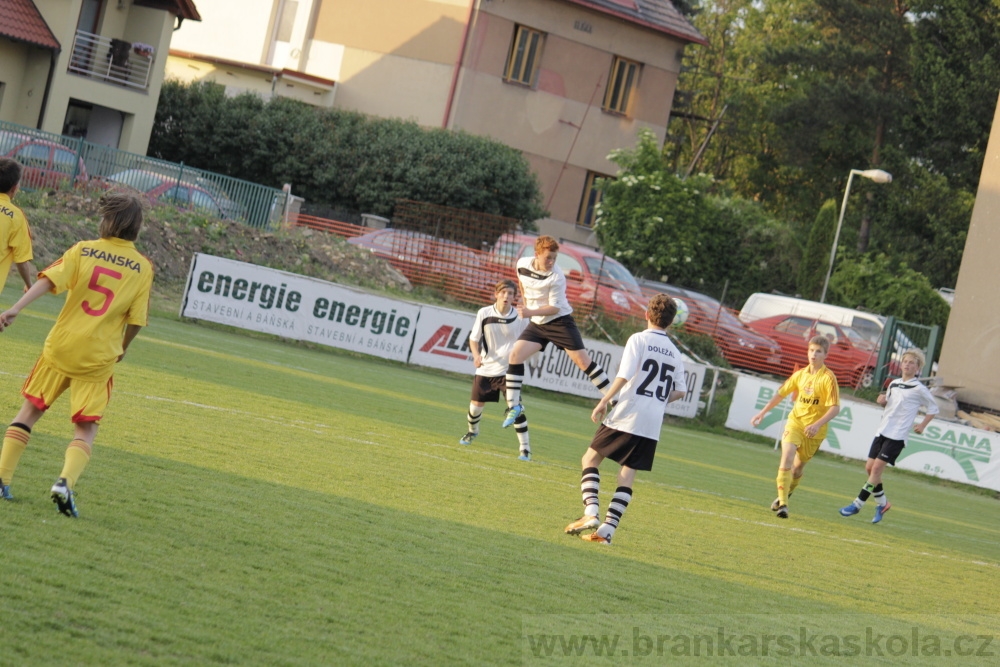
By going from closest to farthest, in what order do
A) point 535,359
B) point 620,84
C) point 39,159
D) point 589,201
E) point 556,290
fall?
point 556,290, point 535,359, point 39,159, point 620,84, point 589,201

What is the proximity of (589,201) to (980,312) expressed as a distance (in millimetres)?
17325

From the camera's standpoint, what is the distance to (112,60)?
3609 centimetres

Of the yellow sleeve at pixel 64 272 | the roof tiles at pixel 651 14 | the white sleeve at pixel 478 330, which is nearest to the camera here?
the yellow sleeve at pixel 64 272

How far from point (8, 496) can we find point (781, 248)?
38.5 meters

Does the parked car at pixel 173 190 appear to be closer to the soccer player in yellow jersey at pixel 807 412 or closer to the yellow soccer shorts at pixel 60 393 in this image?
the soccer player in yellow jersey at pixel 807 412

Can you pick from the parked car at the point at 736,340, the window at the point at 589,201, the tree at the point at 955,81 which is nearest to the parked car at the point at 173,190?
the parked car at the point at 736,340

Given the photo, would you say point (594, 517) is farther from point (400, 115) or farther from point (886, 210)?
point (886, 210)

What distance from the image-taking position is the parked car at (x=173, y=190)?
26422 mm

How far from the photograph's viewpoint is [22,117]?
1355 inches

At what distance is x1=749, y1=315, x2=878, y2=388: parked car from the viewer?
29.0m

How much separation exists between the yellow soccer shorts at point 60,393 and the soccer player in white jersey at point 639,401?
11.7ft

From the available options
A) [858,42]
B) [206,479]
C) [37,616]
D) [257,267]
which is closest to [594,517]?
[206,479]

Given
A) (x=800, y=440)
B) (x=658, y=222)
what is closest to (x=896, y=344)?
(x=658, y=222)

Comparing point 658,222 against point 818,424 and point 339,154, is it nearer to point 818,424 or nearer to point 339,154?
point 339,154
